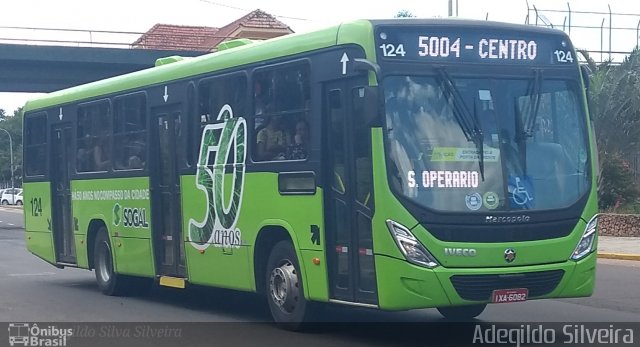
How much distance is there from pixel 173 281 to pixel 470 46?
5.84 m

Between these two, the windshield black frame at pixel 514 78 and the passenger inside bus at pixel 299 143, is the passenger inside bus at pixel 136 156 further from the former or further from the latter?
the windshield black frame at pixel 514 78

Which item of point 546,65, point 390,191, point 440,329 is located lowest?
point 440,329

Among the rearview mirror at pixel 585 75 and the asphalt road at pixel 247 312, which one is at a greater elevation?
the rearview mirror at pixel 585 75

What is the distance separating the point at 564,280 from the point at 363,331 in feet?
8.14

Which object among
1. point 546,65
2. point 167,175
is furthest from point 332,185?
point 167,175

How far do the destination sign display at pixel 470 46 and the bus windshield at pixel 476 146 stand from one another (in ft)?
0.72

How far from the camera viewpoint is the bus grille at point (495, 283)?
34.6 feet

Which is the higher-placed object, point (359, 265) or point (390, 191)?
point (390, 191)

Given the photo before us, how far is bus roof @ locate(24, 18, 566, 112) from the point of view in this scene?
11.1 meters

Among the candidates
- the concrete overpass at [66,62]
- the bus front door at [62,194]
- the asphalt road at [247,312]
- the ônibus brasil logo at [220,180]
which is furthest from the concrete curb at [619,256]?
the concrete overpass at [66,62]

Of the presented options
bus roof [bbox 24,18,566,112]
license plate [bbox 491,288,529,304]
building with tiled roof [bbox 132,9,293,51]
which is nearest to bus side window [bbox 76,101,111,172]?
bus roof [bbox 24,18,566,112]

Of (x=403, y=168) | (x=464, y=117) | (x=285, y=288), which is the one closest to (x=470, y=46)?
(x=464, y=117)

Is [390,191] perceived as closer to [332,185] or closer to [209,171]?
[332,185]

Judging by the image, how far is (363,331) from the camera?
40.9ft
